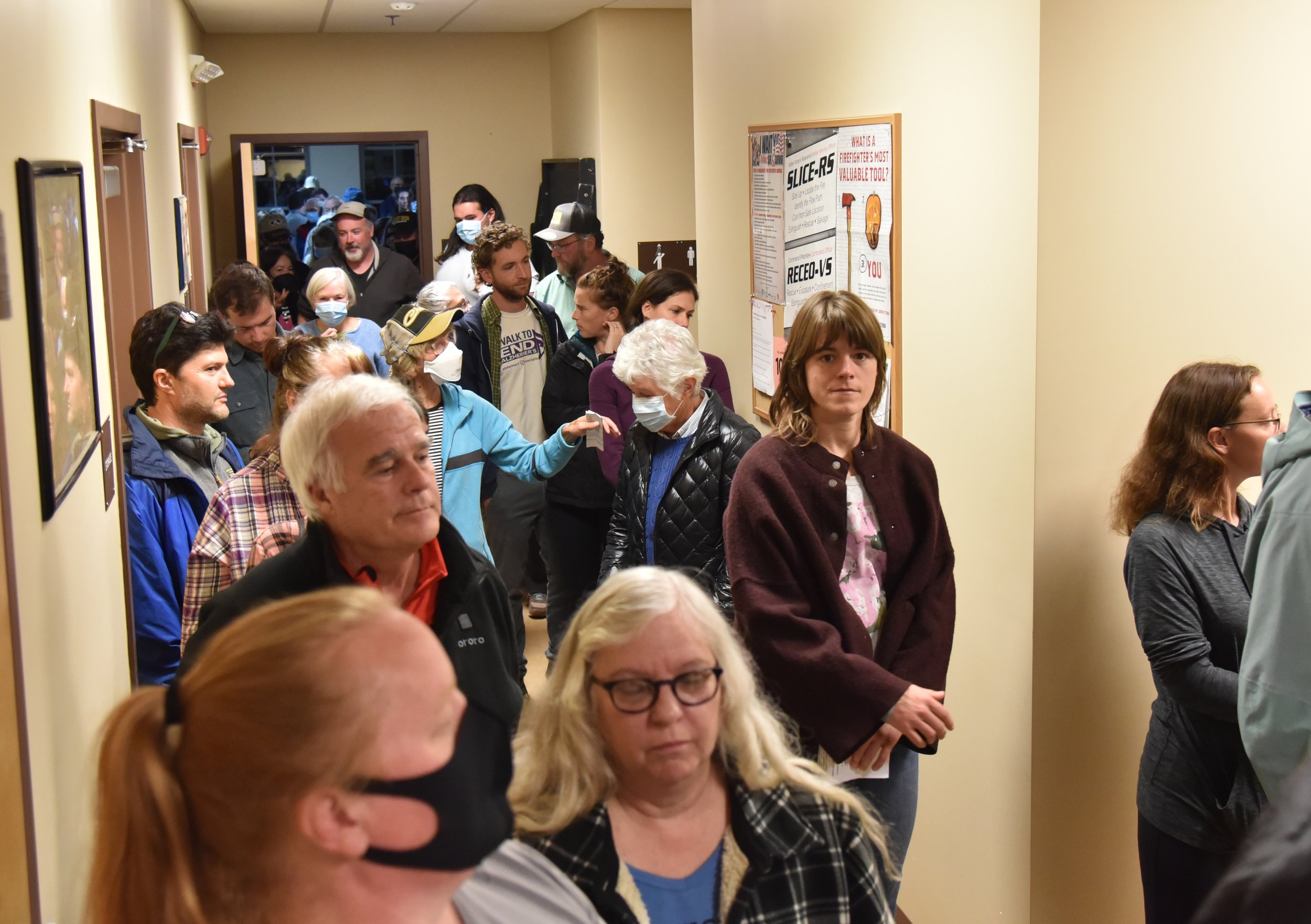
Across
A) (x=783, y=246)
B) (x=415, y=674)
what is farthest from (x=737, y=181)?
(x=415, y=674)

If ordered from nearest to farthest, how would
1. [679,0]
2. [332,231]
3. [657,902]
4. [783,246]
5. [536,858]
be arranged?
[536,858]
[657,902]
[783,246]
[679,0]
[332,231]

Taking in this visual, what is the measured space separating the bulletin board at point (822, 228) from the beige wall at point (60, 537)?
1896mm

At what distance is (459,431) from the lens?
11.9 feet

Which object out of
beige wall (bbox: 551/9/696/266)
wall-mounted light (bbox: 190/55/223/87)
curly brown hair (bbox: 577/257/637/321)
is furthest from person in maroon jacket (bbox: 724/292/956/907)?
wall-mounted light (bbox: 190/55/223/87)

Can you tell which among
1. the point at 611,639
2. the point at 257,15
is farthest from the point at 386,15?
the point at 611,639

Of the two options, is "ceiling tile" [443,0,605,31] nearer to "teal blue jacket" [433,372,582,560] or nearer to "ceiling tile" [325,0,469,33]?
"ceiling tile" [325,0,469,33]

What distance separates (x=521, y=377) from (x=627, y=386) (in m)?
1.08

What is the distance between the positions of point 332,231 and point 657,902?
315 inches

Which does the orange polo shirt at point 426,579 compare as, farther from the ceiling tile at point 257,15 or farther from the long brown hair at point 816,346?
the ceiling tile at point 257,15

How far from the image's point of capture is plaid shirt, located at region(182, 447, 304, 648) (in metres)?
2.68

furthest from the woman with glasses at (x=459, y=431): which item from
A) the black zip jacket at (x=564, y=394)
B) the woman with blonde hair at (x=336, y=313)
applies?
the woman with blonde hair at (x=336, y=313)

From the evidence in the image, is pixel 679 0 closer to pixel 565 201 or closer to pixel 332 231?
pixel 565 201

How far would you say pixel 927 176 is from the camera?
10.5 ft

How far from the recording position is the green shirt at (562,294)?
616cm
